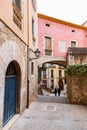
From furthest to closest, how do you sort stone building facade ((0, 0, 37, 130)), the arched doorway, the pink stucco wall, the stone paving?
the pink stucco wall → the arched doorway → the stone paving → stone building facade ((0, 0, 37, 130))

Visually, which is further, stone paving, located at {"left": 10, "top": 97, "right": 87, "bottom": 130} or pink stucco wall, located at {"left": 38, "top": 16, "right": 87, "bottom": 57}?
pink stucco wall, located at {"left": 38, "top": 16, "right": 87, "bottom": 57}

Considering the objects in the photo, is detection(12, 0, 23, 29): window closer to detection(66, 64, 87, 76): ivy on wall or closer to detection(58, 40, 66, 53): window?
detection(66, 64, 87, 76): ivy on wall

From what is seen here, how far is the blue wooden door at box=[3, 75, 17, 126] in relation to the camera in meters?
5.35

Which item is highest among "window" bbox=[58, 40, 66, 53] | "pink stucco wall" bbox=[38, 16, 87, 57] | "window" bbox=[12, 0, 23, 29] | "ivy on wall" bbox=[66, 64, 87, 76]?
"pink stucco wall" bbox=[38, 16, 87, 57]

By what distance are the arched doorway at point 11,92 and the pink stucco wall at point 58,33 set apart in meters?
8.87

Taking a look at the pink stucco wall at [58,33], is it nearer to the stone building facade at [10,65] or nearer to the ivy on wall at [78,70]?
the ivy on wall at [78,70]

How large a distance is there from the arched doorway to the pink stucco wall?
349 inches

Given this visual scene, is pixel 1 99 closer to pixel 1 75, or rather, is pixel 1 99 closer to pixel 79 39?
pixel 1 75

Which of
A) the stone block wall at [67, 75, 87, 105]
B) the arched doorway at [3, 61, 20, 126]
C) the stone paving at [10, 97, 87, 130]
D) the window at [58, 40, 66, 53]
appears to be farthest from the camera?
the window at [58, 40, 66, 53]

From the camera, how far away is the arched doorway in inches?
214

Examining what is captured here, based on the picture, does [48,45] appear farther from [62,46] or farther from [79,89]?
[79,89]

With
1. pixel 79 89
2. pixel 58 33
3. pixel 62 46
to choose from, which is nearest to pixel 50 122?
pixel 79 89

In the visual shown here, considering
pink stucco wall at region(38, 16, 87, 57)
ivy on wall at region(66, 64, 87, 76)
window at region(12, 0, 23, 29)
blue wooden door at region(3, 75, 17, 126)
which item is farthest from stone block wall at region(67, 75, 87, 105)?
pink stucco wall at region(38, 16, 87, 57)

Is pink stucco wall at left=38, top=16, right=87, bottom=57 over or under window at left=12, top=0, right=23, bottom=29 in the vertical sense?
over
